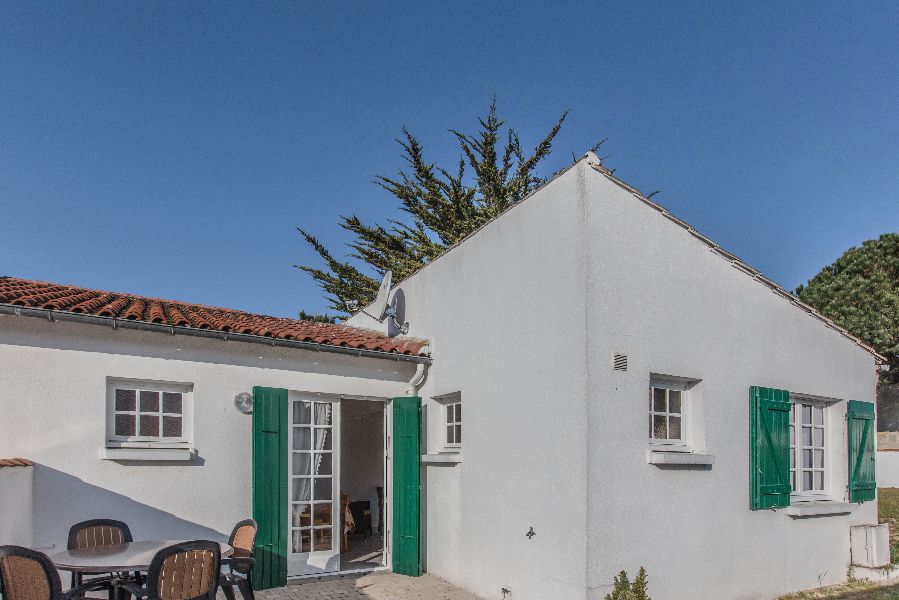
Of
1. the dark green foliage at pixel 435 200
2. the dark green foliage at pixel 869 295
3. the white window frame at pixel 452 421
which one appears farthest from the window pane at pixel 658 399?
the dark green foliage at pixel 869 295

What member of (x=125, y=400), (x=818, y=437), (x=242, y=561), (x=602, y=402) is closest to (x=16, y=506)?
(x=125, y=400)

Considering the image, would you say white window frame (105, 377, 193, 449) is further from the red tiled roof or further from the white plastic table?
the white plastic table

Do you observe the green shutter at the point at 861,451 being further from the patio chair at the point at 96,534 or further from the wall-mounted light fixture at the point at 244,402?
the patio chair at the point at 96,534

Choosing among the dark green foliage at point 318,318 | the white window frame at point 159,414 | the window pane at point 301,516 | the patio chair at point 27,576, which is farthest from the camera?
the dark green foliage at point 318,318

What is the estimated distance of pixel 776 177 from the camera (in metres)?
12.9

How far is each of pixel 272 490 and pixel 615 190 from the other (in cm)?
545

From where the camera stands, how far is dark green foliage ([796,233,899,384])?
2608 centimetres

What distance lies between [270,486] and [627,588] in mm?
4366

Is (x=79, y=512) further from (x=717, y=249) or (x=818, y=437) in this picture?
(x=818, y=437)

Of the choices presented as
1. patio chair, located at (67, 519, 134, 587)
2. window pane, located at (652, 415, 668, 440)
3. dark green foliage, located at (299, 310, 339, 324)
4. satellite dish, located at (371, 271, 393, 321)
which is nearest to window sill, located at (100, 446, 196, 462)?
patio chair, located at (67, 519, 134, 587)

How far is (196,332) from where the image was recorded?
7.19m

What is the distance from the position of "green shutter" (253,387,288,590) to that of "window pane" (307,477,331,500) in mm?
527

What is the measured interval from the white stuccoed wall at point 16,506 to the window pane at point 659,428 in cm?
641

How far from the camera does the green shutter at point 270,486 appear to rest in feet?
24.2
